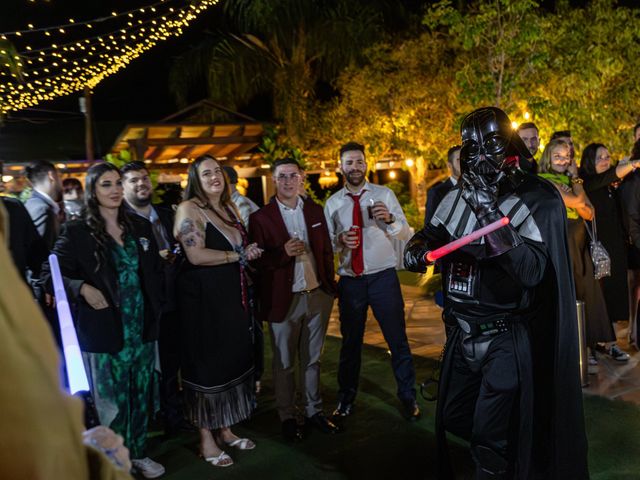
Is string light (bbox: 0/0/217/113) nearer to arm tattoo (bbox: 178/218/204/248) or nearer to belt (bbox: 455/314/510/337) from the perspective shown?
arm tattoo (bbox: 178/218/204/248)

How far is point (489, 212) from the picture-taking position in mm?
2814

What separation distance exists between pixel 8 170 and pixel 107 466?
12.0 meters

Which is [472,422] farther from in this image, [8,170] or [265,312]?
[8,170]

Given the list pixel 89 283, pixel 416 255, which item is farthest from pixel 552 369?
Answer: pixel 89 283

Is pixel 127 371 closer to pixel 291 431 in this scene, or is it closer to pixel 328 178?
pixel 291 431

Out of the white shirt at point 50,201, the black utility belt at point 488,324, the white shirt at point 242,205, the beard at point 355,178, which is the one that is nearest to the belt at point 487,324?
the black utility belt at point 488,324

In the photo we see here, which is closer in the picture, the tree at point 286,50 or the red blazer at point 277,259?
the red blazer at point 277,259

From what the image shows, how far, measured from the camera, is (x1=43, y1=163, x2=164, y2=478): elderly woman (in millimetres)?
3857

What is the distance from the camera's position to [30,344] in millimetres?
840

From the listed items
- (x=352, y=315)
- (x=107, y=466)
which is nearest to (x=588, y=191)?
(x=352, y=315)

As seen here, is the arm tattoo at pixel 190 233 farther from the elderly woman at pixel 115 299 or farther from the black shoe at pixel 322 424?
the black shoe at pixel 322 424

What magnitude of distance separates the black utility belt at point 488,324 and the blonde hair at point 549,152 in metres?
2.85

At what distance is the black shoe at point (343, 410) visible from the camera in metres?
4.94

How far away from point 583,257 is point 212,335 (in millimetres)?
3546
